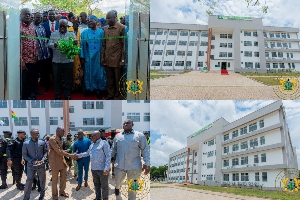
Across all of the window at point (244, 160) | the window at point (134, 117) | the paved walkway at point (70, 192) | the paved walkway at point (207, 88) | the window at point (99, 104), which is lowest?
the paved walkway at point (70, 192)

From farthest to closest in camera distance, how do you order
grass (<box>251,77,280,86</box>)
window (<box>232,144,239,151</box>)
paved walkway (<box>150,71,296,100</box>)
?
grass (<box>251,77,280,86</box>) < paved walkway (<box>150,71,296,100</box>) < window (<box>232,144,239,151</box>)

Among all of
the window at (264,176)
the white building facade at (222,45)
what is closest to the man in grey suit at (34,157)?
the white building facade at (222,45)

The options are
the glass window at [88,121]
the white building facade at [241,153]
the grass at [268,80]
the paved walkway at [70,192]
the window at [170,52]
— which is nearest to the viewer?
the paved walkway at [70,192]

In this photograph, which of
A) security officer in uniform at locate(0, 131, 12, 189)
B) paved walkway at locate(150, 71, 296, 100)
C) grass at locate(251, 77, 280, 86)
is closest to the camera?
security officer in uniform at locate(0, 131, 12, 189)

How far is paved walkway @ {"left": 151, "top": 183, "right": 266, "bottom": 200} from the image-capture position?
150 inches

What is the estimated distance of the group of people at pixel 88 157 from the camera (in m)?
3.39

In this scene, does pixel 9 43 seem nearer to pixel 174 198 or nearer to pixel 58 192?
pixel 58 192

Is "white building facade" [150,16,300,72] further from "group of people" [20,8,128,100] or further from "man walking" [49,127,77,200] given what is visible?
"man walking" [49,127,77,200]

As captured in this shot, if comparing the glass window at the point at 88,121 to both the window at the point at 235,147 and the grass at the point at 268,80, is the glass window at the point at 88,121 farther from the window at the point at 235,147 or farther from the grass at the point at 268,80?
the grass at the point at 268,80

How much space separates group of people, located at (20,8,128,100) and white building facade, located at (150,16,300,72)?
0.51 meters

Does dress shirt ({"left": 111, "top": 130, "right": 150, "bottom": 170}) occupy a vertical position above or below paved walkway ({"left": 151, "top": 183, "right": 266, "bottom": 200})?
above

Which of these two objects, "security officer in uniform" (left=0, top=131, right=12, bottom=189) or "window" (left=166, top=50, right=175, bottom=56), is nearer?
"security officer in uniform" (left=0, top=131, right=12, bottom=189)

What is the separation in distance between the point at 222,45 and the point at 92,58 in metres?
2.93

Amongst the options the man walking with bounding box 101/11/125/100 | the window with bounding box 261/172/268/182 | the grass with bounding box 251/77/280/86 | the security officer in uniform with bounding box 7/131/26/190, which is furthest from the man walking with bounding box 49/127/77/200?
the grass with bounding box 251/77/280/86
